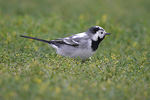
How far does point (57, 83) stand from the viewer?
14.8ft

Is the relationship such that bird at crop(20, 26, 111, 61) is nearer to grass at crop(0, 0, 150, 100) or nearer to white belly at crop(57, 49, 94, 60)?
→ white belly at crop(57, 49, 94, 60)

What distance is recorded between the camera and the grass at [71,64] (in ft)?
13.8

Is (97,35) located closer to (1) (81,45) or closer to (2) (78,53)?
(1) (81,45)

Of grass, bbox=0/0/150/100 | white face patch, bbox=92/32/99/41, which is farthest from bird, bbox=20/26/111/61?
grass, bbox=0/0/150/100

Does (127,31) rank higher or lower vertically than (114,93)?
higher

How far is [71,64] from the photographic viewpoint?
5.75 meters

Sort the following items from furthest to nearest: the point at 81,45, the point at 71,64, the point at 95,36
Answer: the point at 95,36
the point at 81,45
the point at 71,64

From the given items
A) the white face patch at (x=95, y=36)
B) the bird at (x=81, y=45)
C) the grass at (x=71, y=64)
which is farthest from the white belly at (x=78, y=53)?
the white face patch at (x=95, y=36)

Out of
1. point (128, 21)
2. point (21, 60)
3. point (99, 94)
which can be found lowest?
point (99, 94)

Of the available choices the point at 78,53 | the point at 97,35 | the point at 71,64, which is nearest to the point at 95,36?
the point at 97,35

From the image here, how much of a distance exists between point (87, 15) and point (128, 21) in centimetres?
212

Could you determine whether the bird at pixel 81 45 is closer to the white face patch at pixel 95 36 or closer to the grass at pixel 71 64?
the white face patch at pixel 95 36

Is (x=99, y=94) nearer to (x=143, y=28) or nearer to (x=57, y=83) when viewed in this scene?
(x=57, y=83)

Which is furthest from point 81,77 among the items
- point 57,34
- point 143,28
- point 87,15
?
point 87,15
